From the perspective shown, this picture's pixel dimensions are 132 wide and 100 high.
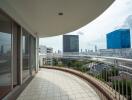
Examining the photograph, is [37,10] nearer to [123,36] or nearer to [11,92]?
[11,92]

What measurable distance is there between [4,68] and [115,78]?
7.63ft

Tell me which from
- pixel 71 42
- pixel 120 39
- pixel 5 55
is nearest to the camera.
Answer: pixel 5 55

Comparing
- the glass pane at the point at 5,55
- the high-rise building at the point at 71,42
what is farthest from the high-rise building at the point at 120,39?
the glass pane at the point at 5,55

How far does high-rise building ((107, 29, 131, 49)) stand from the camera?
8359 millimetres

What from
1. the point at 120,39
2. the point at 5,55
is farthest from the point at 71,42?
the point at 5,55

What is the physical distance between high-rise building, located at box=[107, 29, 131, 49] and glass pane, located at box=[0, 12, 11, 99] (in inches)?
244

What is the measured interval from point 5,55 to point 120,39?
6.68 m

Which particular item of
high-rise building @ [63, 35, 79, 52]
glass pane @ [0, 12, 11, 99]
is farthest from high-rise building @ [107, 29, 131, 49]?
glass pane @ [0, 12, 11, 99]

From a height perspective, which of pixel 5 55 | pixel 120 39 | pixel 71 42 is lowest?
pixel 5 55

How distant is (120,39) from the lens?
8.62 m

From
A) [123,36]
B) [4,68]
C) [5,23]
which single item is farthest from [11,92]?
[123,36]

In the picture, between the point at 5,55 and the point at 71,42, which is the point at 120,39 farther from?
the point at 71,42

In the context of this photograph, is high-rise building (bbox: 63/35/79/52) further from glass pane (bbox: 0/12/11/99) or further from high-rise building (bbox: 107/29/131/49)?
glass pane (bbox: 0/12/11/99)

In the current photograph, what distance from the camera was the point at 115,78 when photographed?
2848mm
